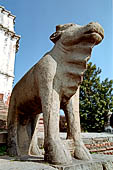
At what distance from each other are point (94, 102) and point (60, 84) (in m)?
11.4

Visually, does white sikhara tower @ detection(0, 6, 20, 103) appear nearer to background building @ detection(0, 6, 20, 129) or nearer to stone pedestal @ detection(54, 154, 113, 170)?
background building @ detection(0, 6, 20, 129)

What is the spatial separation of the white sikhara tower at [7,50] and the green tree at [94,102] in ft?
19.7

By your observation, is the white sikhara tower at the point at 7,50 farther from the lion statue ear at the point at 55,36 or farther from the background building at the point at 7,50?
the lion statue ear at the point at 55,36

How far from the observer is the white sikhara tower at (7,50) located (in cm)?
1270

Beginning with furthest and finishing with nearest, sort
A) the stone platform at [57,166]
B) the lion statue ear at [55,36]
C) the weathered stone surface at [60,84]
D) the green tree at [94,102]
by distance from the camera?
the green tree at [94,102] < the lion statue ear at [55,36] < the weathered stone surface at [60,84] < the stone platform at [57,166]

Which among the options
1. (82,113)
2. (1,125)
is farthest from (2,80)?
(1,125)

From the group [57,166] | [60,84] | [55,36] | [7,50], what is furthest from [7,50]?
[57,166]

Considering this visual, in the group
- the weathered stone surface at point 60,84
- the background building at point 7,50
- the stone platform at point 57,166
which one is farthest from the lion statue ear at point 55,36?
the background building at point 7,50

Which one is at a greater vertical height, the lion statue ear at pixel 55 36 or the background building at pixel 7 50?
the background building at pixel 7 50

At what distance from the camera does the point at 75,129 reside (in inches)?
84.4

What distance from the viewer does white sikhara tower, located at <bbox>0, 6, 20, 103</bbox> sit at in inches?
500

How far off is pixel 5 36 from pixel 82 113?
888cm

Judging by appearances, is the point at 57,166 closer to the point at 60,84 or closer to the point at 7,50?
the point at 60,84

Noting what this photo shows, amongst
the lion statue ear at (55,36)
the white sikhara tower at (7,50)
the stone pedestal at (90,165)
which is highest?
the white sikhara tower at (7,50)
